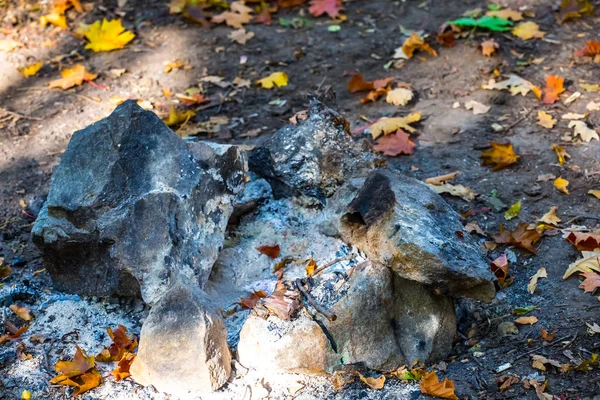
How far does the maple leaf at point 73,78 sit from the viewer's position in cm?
584

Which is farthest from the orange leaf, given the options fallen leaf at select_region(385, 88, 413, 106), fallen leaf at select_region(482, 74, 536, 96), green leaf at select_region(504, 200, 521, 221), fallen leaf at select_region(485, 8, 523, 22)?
fallen leaf at select_region(485, 8, 523, 22)

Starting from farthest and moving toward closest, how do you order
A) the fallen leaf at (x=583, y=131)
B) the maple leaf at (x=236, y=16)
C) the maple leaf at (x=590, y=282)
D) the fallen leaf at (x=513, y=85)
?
the maple leaf at (x=236, y=16) < the fallen leaf at (x=513, y=85) < the fallen leaf at (x=583, y=131) < the maple leaf at (x=590, y=282)

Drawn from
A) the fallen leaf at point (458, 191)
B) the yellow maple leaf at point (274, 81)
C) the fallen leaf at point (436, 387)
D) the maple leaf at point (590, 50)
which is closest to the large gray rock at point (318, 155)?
the fallen leaf at point (458, 191)

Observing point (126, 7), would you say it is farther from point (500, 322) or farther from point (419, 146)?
point (500, 322)

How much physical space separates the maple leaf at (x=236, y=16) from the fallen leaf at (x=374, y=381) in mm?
4154

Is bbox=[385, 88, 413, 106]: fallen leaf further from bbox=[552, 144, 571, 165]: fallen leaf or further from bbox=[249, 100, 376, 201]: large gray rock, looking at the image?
bbox=[249, 100, 376, 201]: large gray rock

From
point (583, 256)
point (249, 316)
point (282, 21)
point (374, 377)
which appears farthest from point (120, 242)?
point (282, 21)

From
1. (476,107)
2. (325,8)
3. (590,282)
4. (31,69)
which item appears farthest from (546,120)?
(31,69)

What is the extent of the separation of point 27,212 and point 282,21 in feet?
10.2

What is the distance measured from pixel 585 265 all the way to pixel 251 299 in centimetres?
161

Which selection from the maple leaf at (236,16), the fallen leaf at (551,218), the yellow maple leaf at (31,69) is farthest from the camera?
the maple leaf at (236,16)

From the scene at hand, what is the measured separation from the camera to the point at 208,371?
10.0 ft

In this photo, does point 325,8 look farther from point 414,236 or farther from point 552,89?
point 414,236

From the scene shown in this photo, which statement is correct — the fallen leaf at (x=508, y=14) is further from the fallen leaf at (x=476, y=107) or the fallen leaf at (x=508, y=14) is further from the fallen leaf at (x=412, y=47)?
the fallen leaf at (x=476, y=107)
